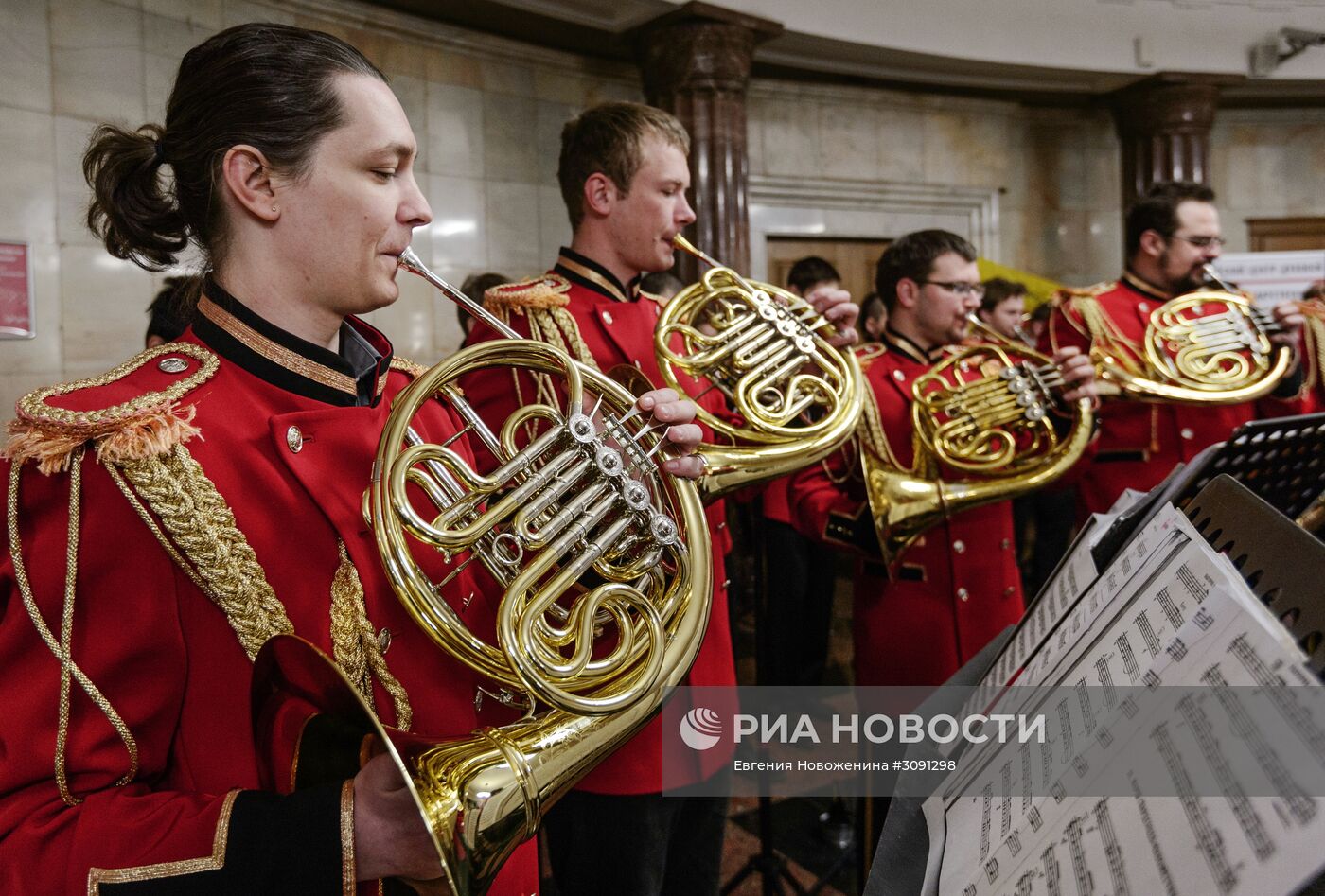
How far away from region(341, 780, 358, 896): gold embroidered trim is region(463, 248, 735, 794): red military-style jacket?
2.75ft

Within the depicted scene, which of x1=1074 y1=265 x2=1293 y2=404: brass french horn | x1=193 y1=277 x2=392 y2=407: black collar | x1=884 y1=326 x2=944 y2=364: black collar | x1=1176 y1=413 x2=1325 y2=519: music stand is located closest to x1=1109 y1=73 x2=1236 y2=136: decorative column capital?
x1=1074 y1=265 x2=1293 y2=404: brass french horn

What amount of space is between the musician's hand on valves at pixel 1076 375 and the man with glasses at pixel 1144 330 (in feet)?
2.54

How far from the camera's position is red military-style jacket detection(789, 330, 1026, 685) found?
7.86 ft

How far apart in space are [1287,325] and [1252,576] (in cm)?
281

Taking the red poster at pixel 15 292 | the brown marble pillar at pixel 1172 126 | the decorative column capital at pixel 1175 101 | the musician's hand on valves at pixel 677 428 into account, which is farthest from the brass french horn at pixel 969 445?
the decorative column capital at pixel 1175 101

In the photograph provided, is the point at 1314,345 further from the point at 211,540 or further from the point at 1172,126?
the point at 1172,126

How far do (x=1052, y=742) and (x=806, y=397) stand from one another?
1.21 metres


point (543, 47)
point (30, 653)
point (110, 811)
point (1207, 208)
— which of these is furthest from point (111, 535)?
point (543, 47)

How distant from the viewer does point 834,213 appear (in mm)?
7484

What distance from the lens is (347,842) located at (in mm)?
830

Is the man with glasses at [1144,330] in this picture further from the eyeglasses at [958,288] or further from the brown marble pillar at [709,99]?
the brown marble pillar at [709,99]

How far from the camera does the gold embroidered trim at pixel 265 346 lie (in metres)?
1.06

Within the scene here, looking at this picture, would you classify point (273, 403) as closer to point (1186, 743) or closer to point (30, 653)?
point (30, 653)

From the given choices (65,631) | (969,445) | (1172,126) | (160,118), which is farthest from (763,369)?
(1172,126)
